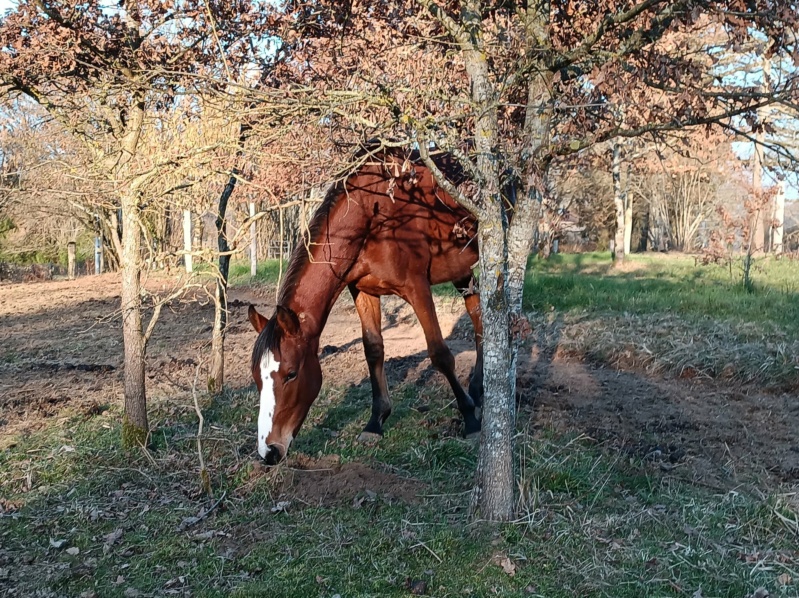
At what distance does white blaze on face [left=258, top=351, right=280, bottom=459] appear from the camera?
410cm

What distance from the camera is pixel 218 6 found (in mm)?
4984

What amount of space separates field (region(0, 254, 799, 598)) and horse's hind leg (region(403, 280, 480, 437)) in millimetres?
248

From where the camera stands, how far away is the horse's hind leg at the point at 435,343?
524 centimetres

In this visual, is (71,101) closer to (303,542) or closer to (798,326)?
(303,542)

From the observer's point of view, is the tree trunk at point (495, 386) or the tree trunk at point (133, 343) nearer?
the tree trunk at point (495, 386)

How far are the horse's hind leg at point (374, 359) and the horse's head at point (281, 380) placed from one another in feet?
3.06

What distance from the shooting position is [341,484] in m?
4.18

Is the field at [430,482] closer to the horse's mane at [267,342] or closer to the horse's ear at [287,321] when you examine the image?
the horse's mane at [267,342]

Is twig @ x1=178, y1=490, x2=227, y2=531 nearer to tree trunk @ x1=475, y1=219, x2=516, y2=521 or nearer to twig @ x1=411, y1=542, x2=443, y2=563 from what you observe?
twig @ x1=411, y1=542, x2=443, y2=563

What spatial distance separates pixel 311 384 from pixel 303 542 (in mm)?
1223

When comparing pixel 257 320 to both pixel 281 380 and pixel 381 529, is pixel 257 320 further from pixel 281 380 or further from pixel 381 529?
pixel 381 529

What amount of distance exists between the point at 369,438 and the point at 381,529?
1.55 meters

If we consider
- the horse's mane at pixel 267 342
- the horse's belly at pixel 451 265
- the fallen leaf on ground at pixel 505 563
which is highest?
the horse's belly at pixel 451 265

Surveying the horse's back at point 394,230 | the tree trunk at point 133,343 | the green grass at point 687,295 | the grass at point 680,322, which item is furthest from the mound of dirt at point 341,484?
the green grass at point 687,295
